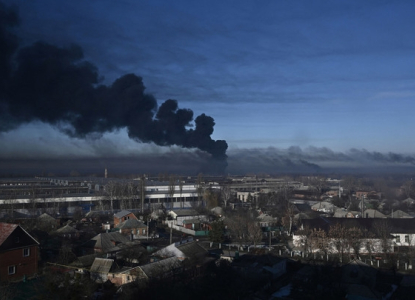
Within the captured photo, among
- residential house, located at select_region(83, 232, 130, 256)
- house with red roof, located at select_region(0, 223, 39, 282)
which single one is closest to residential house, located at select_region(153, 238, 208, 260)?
residential house, located at select_region(83, 232, 130, 256)

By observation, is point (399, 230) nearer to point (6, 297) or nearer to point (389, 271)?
point (389, 271)

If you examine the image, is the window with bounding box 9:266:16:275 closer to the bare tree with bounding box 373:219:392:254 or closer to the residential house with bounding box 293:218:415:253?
the residential house with bounding box 293:218:415:253

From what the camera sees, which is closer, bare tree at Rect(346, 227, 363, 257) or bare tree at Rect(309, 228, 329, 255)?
bare tree at Rect(346, 227, 363, 257)

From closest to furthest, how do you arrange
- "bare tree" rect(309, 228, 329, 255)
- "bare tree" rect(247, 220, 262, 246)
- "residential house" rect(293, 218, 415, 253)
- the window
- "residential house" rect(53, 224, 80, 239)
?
the window, "bare tree" rect(309, 228, 329, 255), "residential house" rect(293, 218, 415, 253), "bare tree" rect(247, 220, 262, 246), "residential house" rect(53, 224, 80, 239)

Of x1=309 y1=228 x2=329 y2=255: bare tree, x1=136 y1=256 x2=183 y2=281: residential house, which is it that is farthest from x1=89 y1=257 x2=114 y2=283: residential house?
x1=309 y1=228 x2=329 y2=255: bare tree

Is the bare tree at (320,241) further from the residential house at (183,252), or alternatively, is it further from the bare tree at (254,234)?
the residential house at (183,252)

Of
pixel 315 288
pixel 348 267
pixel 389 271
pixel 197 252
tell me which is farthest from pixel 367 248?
pixel 197 252

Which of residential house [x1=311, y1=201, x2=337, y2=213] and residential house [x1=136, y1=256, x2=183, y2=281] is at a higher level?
residential house [x1=136, y1=256, x2=183, y2=281]

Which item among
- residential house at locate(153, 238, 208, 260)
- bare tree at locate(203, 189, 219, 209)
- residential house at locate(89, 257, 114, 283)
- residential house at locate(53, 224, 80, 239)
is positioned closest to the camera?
residential house at locate(89, 257, 114, 283)

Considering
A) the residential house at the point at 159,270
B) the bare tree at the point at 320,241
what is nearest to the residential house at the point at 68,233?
the residential house at the point at 159,270

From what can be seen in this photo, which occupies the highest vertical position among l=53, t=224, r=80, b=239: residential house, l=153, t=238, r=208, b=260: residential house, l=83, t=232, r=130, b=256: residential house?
l=153, t=238, r=208, b=260: residential house
